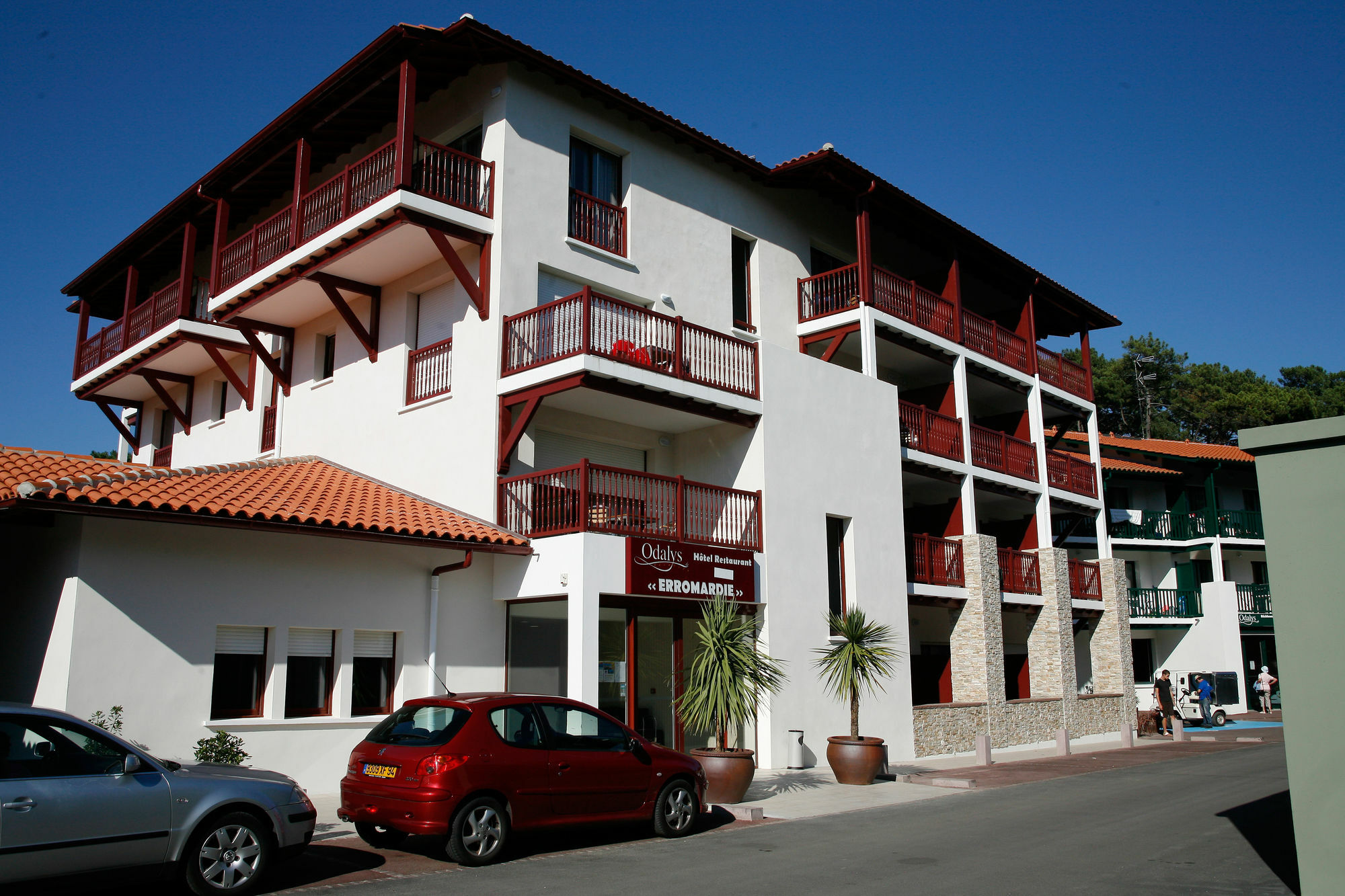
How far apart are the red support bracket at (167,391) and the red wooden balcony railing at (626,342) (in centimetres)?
1358

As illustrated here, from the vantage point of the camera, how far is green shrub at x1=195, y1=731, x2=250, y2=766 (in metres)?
12.0

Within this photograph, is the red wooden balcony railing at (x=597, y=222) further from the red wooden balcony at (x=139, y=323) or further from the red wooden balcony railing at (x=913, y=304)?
the red wooden balcony at (x=139, y=323)

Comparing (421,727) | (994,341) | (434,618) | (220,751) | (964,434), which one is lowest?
(220,751)

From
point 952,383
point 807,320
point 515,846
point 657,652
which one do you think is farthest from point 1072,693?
point 515,846

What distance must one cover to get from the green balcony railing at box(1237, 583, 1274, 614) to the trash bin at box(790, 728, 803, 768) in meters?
27.2

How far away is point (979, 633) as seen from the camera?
23938mm

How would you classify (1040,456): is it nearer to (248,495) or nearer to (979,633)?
(979,633)

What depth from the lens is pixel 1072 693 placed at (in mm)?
27125

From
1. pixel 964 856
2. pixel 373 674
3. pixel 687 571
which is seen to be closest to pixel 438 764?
pixel 964 856

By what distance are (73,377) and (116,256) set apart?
405 cm

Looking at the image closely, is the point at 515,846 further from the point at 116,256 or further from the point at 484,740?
the point at 116,256

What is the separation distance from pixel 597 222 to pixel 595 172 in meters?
1.17

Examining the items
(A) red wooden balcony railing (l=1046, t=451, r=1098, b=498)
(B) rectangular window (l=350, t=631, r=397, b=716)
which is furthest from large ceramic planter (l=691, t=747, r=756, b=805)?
(A) red wooden balcony railing (l=1046, t=451, r=1098, b=498)

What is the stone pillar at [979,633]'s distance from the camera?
23.8m
